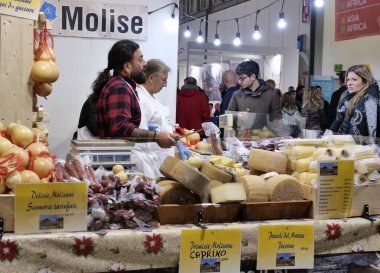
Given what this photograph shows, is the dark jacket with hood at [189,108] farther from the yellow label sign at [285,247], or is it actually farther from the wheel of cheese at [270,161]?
the yellow label sign at [285,247]

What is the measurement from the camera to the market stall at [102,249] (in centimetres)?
157

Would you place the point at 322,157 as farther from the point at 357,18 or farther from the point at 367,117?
the point at 357,18

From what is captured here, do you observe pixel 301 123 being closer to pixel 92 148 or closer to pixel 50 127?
pixel 92 148

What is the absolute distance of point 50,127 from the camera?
18.4 feet

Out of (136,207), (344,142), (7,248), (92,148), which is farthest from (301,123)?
(7,248)

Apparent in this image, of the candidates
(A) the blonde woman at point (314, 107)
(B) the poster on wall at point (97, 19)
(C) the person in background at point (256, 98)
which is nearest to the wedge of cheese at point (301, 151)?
(C) the person in background at point (256, 98)

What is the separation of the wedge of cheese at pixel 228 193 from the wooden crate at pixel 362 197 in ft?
1.00

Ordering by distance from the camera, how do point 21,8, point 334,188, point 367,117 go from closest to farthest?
1. point 334,188
2. point 21,8
3. point 367,117

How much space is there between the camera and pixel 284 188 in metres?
1.99

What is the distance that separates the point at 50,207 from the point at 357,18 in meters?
7.18

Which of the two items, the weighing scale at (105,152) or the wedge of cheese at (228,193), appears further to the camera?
the weighing scale at (105,152)

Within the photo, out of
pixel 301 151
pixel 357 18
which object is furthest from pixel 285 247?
pixel 357 18

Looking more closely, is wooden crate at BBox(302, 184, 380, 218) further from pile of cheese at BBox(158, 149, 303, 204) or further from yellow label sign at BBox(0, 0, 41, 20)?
yellow label sign at BBox(0, 0, 41, 20)

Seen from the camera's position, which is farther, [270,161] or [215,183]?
[270,161]
